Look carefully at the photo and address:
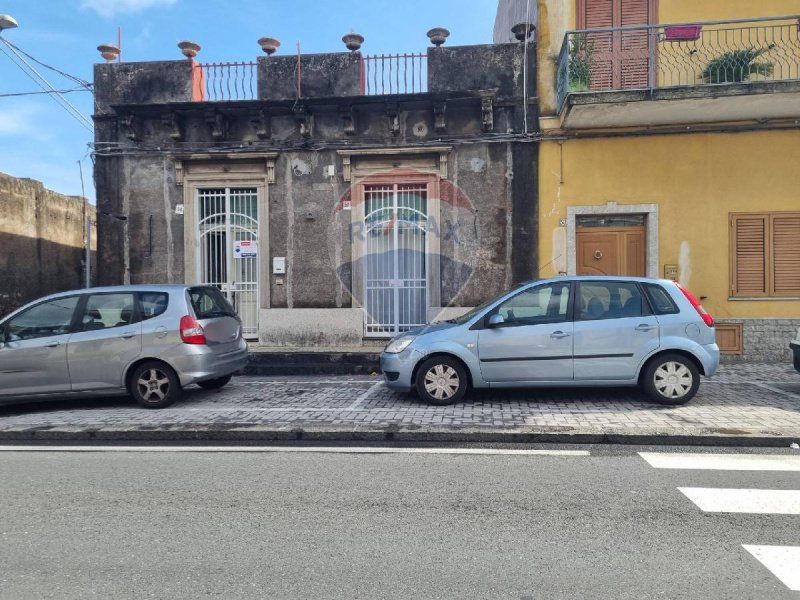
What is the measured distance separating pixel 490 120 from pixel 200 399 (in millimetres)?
7173

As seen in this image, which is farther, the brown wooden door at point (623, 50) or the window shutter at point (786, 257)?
the brown wooden door at point (623, 50)

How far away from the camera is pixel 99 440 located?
6188 millimetres

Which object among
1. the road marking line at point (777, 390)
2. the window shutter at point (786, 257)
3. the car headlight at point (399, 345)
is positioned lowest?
the road marking line at point (777, 390)

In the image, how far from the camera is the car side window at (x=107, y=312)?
748 centimetres

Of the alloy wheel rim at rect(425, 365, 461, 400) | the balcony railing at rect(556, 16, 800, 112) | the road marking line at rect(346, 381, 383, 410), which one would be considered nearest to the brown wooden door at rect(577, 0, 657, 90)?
Result: the balcony railing at rect(556, 16, 800, 112)

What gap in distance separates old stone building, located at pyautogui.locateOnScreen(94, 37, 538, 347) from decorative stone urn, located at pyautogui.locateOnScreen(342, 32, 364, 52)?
0.89 feet

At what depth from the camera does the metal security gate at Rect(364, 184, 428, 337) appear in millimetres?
11398

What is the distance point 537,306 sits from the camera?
282 inches

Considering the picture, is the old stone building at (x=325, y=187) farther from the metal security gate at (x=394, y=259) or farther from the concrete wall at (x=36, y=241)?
the concrete wall at (x=36, y=241)

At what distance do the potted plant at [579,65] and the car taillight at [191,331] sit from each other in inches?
297

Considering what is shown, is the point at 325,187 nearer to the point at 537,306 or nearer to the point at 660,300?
the point at 537,306

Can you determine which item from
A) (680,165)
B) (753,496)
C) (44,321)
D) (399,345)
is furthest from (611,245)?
(44,321)

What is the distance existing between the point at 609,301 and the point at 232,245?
7.75 m

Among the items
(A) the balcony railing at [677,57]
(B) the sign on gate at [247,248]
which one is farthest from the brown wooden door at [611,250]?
(B) the sign on gate at [247,248]
